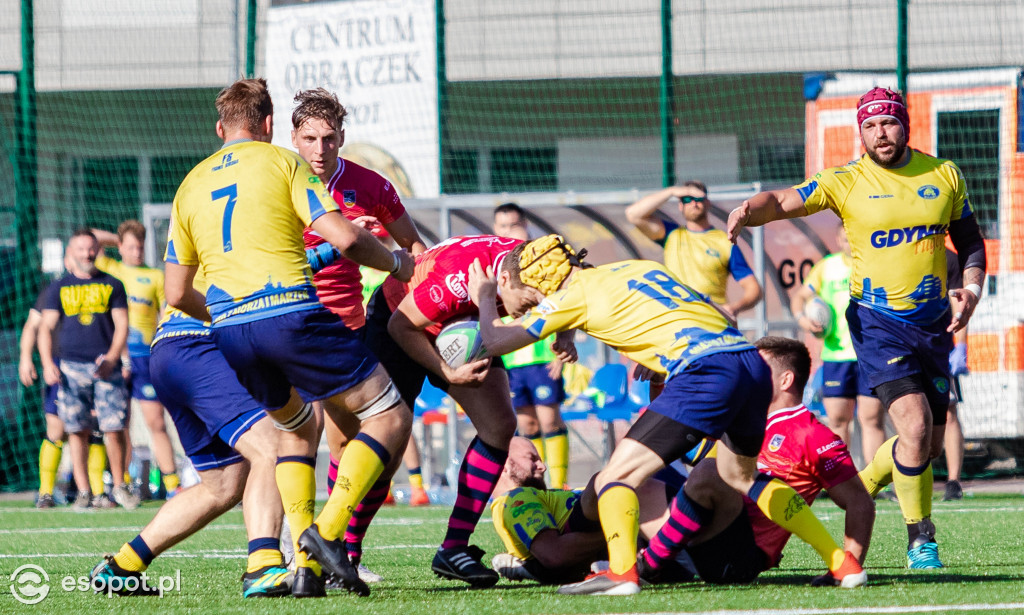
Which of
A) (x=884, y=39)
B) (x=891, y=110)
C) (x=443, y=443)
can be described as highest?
(x=884, y=39)

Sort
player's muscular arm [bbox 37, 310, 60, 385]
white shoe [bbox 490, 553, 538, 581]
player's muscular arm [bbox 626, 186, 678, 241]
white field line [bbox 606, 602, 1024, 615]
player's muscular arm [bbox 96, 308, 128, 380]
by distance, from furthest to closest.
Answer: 1. player's muscular arm [bbox 37, 310, 60, 385]
2. player's muscular arm [bbox 96, 308, 128, 380]
3. player's muscular arm [bbox 626, 186, 678, 241]
4. white shoe [bbox 490, 553, 538, 581]
5. white field line [bbox 606, 602, 1024, 615]

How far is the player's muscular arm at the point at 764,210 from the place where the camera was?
542 centimetres

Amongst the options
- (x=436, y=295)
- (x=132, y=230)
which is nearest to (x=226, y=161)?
(x=436, y=295)

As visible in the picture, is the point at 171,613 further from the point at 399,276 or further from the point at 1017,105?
the point at 1017,105

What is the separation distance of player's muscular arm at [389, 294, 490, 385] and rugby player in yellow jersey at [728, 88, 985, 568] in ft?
5.47

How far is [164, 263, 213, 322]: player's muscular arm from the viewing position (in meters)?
A: 4.95

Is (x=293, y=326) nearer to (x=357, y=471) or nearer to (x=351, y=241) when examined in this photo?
(x=351, y=241)

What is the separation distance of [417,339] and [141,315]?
638 cm

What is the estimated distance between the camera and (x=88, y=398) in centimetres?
1053

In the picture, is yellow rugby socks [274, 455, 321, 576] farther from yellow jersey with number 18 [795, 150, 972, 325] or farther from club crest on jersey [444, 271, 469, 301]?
yellow jersey with number 18 [795, 150, 972, 325]

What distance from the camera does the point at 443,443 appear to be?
11.9m

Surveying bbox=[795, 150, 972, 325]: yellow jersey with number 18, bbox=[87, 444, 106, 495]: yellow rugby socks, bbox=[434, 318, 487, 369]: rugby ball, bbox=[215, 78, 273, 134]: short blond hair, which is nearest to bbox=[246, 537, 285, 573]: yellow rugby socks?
bbox=[434, 318, 487, 369]: rugby ball

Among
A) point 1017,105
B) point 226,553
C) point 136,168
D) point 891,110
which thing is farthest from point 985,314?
point 136,168

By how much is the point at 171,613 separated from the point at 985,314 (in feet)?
29.7
